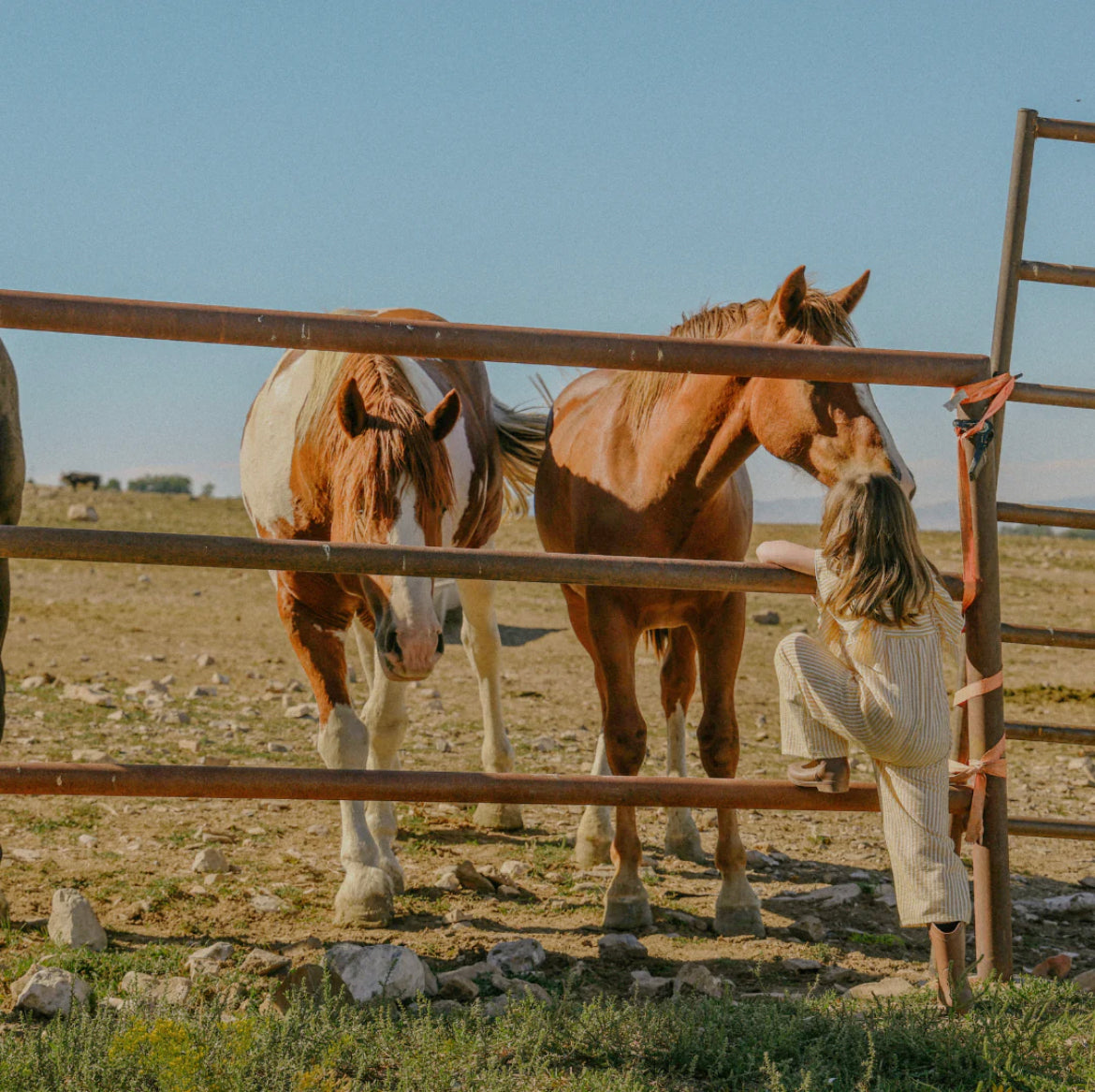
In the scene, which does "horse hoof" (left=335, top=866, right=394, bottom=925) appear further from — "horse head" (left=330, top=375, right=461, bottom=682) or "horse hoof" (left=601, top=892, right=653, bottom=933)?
"horse head" (left=330, top=375, right=461, bottom=682)

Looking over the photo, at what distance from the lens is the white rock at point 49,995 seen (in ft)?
9.32

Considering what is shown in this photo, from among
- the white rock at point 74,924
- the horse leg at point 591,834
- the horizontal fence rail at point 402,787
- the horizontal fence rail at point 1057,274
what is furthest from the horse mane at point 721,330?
the white rock at point 74,924

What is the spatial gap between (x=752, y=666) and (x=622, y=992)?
295 inches

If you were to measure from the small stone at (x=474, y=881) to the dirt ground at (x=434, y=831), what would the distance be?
0.31ft

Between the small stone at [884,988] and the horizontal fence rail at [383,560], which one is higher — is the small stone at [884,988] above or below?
below

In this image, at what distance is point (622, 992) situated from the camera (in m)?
3.28

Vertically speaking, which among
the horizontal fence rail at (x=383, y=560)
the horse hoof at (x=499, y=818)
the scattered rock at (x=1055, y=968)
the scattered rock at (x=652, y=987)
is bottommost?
the horse hoof at (x=499, y=818)

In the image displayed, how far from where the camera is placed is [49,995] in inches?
112

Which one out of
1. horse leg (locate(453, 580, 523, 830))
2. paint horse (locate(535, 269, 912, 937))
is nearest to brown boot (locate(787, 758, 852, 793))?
paint horse (locate(535, 269, 912, 937))

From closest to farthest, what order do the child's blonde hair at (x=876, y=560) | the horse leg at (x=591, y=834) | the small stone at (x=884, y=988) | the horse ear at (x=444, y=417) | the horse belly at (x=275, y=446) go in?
the child's blonde hair at (x=876, y=560) < the small stone at (x=884, y=988) < the horse ear at (x=444, y=417) < the horse belly at (x=275, y=446) < the horse leg at (x=591, y=834)

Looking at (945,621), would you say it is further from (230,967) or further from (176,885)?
(176,885)

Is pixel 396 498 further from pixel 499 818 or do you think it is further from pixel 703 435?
pixel 499 818

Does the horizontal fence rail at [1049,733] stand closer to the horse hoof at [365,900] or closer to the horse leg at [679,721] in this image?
the horse leg at [679,721]

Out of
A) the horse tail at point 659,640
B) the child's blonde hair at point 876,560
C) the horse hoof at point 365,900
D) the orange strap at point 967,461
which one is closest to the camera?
the child's blonde hair at point 876,560
